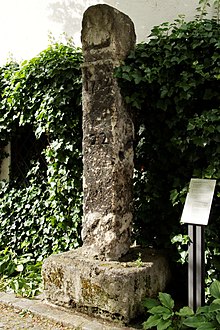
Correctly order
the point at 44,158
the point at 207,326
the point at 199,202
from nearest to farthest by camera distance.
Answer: the point at 207,326 < the point at 199,202 < the point at 44,158

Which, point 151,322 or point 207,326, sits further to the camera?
point 151,322

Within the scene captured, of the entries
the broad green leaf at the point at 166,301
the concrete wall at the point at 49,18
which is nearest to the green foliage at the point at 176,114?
the broad green leaf at the point at 166,301

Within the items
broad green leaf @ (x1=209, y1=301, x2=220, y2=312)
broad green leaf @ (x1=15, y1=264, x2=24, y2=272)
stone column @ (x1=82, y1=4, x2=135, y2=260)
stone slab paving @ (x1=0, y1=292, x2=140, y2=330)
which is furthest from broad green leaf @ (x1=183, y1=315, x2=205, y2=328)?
broad green leaf @ (x1=15, y1=264, x2=24, y2=272)

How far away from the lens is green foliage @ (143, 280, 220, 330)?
317cm

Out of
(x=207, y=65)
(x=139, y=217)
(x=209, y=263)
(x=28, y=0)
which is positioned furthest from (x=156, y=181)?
(x=28, y=0)

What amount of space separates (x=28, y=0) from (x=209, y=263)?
4668 millimetres

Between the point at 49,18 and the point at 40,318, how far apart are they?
414 cm

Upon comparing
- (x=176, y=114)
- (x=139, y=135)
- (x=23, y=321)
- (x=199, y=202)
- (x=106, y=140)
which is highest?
(x=176, y=114)

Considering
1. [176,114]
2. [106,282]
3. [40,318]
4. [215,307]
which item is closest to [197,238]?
[215,307]

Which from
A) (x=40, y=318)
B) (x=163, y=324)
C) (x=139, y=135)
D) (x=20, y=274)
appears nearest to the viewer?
(x=163, y=324)

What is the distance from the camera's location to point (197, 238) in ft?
11.4

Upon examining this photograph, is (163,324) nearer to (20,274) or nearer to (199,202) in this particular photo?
(199,202)

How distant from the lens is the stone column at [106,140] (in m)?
3.86

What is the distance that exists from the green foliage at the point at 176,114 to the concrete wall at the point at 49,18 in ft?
2.82
